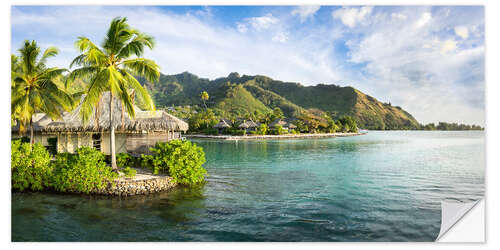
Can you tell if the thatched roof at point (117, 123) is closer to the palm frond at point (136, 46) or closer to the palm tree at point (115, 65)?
the palm tree at point (115, 65)

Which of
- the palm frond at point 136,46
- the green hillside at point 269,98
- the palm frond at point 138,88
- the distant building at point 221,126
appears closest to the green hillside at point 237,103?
the green hillside at point 269,98

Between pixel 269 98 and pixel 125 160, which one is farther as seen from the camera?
pixel 269 98

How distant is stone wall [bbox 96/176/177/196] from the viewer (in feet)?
18.4

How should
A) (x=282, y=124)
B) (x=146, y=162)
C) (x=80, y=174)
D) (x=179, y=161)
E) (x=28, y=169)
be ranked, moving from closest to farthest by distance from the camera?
(x=80, y=174) < (x=28, y=169) < (x=179, y=161) < (x=146, y=162) < (x=282, y=124)

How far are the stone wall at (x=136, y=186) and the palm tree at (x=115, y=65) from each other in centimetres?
86

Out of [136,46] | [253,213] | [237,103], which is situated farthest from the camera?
[237,103]

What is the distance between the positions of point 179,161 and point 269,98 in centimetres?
7457

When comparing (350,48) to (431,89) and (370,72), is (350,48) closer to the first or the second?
(370,72)

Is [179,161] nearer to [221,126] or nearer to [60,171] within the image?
[60,171]

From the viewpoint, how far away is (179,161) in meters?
6.46

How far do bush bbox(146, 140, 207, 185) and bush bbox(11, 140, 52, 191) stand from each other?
2.48 m

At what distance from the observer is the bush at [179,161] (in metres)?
6.47

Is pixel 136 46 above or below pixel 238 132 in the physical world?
above

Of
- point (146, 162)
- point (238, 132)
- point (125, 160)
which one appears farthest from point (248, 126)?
point (125, 160)
